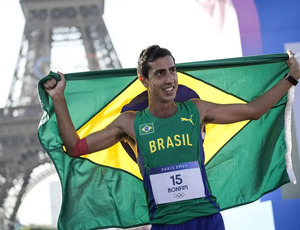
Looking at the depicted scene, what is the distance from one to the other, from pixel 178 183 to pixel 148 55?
725 millimetres

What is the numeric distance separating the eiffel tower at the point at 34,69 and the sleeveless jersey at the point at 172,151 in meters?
21.6

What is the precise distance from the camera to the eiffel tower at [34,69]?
2500 cm

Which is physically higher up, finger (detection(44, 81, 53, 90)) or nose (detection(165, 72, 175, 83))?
finger (detection(44, 81, 53, 90))

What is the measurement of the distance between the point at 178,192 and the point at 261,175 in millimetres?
1124

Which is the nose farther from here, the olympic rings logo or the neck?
the olympic rings logo

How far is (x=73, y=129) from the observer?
3.22m

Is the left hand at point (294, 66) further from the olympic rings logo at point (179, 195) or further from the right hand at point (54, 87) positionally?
the right hand at point (54, 87)

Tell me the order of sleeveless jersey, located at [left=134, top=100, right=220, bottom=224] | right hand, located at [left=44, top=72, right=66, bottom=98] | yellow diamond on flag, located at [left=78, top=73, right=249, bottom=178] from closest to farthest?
sleeveless jersey, located at [left=134, top=100, right=220, bottom=224] < right hand, located at [left=44, top=72, right=66, bottom=98] < yellow diamond on flag, located at [left=78, top=73, right=249, bottom=178]

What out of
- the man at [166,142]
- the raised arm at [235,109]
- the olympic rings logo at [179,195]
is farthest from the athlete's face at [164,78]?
the olympic rings logo at [179,195]

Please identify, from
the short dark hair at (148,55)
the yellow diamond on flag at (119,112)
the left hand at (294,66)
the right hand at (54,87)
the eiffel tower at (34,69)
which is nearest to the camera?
the short dark hair at (148,55)

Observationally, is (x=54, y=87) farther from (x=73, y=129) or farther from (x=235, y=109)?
(x=235, y=109)

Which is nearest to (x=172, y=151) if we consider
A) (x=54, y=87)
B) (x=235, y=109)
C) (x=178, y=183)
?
(x=178, y=183)

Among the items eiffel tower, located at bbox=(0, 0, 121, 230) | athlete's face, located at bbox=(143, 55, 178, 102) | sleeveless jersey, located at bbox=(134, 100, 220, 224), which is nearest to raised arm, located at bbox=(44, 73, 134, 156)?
sleeveless jersey, located at bbox=(134, 100, 220, 224)

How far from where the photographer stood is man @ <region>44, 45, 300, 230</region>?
3.00 m
